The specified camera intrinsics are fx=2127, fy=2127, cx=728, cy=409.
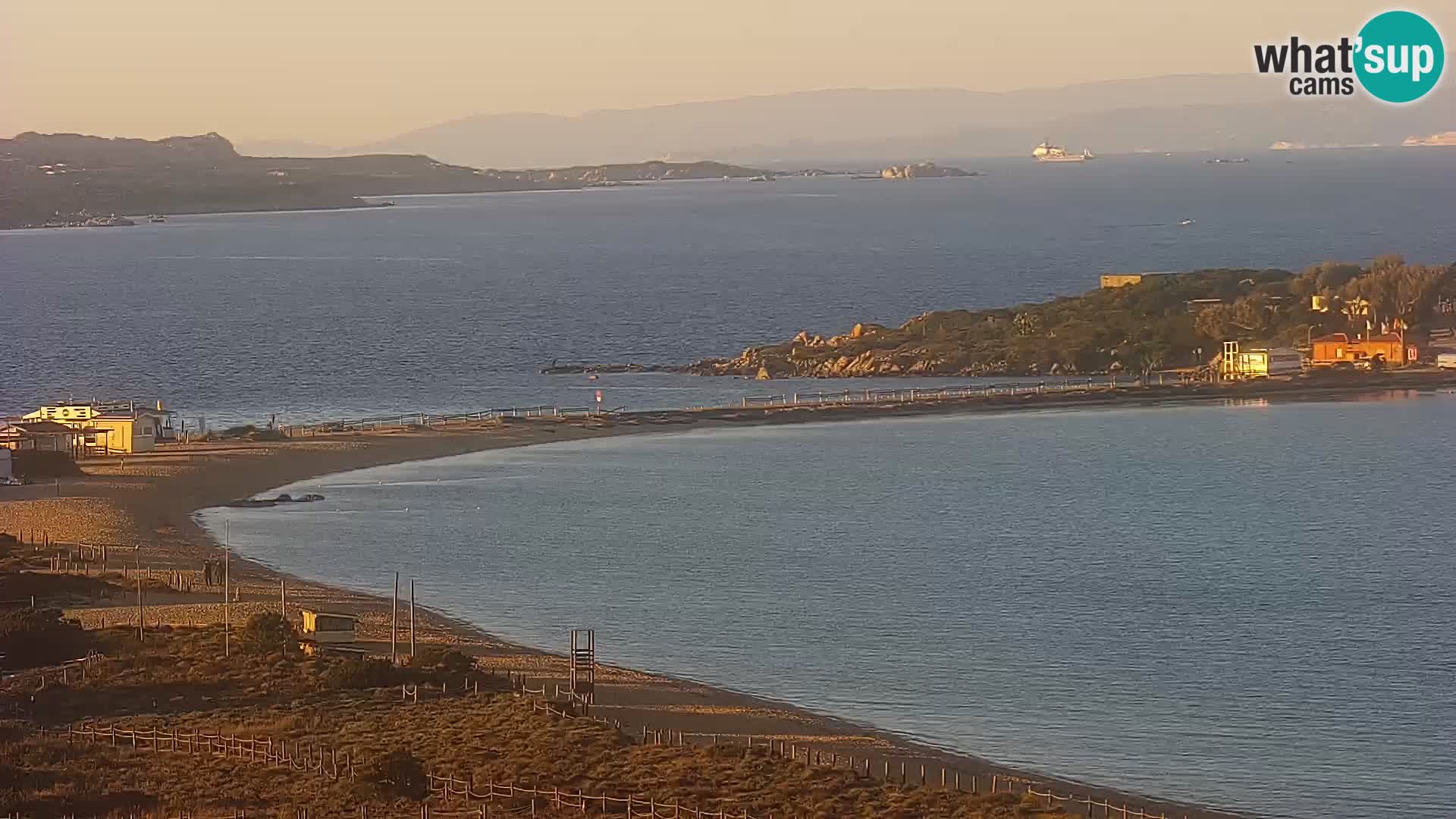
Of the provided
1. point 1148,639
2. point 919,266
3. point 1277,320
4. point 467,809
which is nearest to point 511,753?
point 467,809

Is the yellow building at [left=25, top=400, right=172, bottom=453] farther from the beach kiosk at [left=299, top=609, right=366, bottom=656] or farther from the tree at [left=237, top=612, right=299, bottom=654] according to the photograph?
the tree at [left=237, top=612, right=299, bottom=654]

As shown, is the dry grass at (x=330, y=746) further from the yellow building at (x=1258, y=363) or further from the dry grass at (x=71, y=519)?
the yellow building at (x=1258, y=363)

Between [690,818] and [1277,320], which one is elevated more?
[1277,320]

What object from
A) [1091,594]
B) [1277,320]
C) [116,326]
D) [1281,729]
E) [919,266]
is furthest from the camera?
[919,266]

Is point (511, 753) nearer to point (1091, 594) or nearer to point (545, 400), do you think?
point (1091, 594)

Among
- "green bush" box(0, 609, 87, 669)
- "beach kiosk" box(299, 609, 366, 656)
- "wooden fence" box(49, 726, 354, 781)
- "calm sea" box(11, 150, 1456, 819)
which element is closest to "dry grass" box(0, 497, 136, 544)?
"calm sea" box(11, 150, 1456, 819)

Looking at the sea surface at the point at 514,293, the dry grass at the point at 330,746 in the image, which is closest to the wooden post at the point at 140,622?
the dry grass at the point at 330,746

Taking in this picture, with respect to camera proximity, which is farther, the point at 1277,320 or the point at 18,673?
the point at 1277,320

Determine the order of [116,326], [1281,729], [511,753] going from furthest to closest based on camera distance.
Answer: [116,326] → [1281,729] → [511,753]
